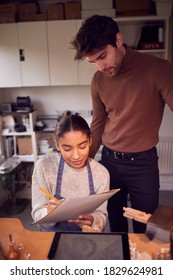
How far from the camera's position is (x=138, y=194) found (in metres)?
1.00

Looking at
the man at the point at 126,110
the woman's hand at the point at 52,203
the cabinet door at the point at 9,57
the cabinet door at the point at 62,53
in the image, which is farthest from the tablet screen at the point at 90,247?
the cabinet door at the point at 9,57

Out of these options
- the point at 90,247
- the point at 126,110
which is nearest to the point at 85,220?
the point at 90,247

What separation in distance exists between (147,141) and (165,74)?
23 centimetres

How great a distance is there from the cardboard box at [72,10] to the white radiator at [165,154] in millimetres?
1162

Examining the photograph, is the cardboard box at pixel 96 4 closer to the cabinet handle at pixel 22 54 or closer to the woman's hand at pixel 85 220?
the cabinet handle at pixel 22 54

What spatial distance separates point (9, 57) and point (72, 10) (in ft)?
1.87

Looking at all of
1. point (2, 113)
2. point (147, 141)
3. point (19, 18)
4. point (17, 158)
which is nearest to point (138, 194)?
point (147, 141)

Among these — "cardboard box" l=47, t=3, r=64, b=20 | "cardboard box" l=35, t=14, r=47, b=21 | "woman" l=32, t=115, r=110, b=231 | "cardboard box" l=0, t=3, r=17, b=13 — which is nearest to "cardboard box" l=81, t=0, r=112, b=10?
"cardboard box" l=47, t=3, r=64, b=20

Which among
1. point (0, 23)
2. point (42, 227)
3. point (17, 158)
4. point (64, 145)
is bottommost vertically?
point (17, 158)

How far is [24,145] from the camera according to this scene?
2146mm

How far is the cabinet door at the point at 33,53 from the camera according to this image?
1.93 metres
